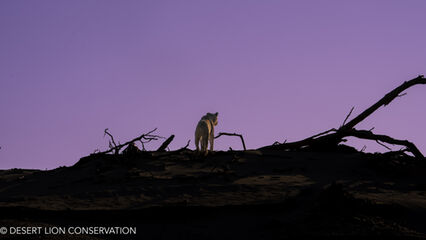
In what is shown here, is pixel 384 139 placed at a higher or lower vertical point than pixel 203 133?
lower

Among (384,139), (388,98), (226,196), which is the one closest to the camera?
(226,196)

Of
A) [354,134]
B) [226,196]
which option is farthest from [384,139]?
[226,196]

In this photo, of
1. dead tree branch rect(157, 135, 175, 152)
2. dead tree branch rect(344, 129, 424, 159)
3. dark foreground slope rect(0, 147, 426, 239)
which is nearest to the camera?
dark foreground slope rect(0, 147, 426, 239)

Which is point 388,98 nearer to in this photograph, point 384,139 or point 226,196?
point 384,139

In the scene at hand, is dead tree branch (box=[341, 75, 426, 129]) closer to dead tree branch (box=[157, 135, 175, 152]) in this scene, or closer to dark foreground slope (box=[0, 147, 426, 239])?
dark foreground slope (box=[0, 147, 426, 239])

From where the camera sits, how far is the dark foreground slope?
7.91m

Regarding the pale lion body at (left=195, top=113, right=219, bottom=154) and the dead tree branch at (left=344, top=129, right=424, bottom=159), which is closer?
the dead tree branch at (left=344, top=129, right=424, bottom=159)

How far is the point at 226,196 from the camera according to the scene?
8.98 m

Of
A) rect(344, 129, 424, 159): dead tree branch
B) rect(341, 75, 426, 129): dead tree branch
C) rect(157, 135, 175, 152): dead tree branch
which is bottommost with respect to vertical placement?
rect(344, 129, 424, 159): dead tree branch

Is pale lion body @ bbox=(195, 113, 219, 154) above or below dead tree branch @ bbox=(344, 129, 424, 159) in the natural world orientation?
above

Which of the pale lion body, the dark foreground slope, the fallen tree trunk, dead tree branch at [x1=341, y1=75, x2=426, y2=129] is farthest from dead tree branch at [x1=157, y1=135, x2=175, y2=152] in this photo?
dead tree branch at [x1=341, y1=75, x2=426, y2=129]

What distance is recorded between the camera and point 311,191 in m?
8.97

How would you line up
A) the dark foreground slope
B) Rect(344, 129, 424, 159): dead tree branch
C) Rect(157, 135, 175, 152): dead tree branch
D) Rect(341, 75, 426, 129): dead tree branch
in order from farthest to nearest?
Rect(157, 135, 175, 152): dead tree branch
Rect(341, 75, 426, 129): dead tree branch
Rect(344, 129, 424, 159): dead tree branch
the dark foreground slope

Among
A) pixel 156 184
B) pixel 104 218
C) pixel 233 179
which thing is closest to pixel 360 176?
pixel 233 179
